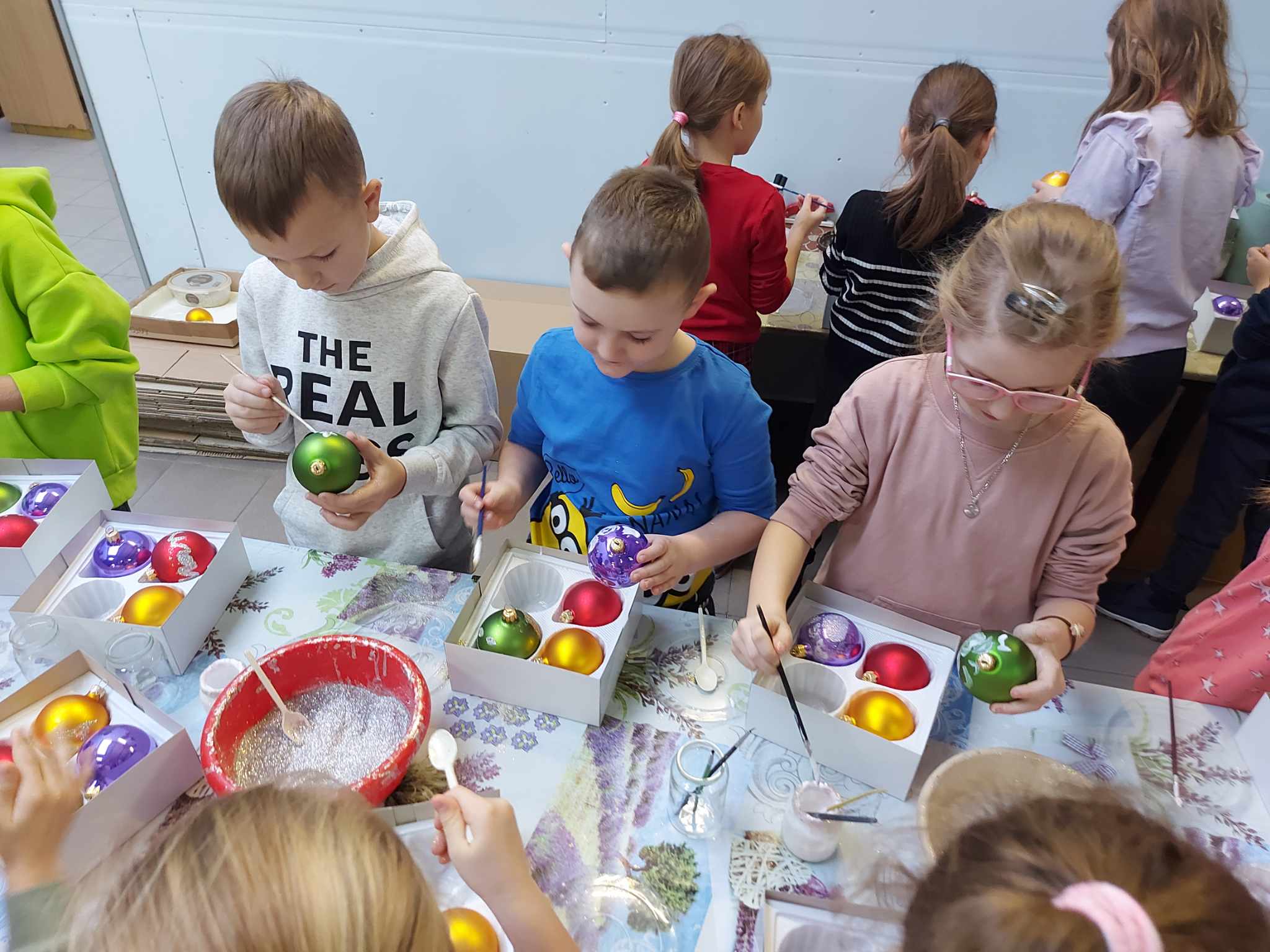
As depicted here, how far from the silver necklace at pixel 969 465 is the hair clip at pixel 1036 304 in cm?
24

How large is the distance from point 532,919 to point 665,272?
856 mm

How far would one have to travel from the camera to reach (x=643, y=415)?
1.33 meters

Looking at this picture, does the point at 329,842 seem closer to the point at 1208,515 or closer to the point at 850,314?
the point at 850,314

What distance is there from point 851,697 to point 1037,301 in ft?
1.93

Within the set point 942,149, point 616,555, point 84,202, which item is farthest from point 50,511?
point 84,202

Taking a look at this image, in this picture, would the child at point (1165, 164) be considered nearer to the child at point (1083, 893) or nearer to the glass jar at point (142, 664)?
the child at point (1083, 893)

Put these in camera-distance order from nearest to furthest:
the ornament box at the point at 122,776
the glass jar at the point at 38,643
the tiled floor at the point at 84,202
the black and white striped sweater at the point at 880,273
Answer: the ornament box at the point at 122,776, the glass jar at the point at 38,643, the black and white striped sweater at the point at 880,273, the tiled floor at the point at 84,202

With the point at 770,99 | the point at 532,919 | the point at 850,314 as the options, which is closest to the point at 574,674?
the point at 532,919

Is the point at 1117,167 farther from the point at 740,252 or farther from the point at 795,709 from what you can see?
the point at 795,709

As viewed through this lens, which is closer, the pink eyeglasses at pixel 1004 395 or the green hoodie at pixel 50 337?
the pink eyeglasses at pixel 1004 395

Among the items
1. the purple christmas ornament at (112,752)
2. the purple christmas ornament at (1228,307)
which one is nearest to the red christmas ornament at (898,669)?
the purple christmas ornament at (112,752)

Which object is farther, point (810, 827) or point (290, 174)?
point (290, 174)

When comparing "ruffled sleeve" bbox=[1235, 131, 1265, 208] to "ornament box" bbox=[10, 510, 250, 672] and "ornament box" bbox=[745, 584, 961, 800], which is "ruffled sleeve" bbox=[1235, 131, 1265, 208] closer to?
"ornament box" bbox=[745, 584, 961, 800]

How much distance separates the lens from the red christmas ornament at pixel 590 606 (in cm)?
117
